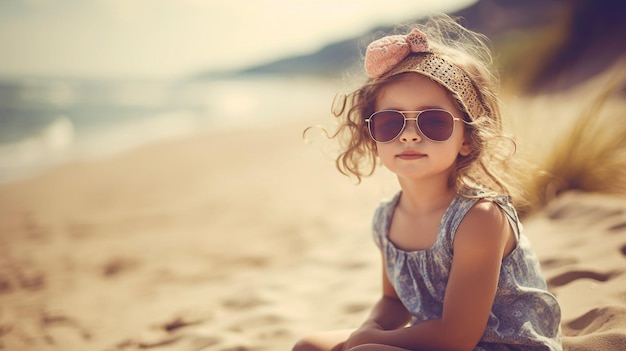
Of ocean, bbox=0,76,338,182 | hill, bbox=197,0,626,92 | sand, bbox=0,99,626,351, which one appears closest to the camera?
sand, bbox=0,99,626,351

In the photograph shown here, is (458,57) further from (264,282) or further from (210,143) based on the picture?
(210,143)

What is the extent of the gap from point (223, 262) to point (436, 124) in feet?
9.12

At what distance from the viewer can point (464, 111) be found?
179cm

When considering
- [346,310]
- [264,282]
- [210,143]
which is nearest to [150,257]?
[264,282]

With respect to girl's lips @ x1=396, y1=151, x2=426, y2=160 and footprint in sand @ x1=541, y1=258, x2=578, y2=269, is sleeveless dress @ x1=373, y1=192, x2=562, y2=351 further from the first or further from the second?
footprint in sand @ x1=541, y1=258, x2=578, y2=269

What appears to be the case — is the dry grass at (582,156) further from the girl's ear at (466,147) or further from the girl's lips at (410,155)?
the girl's lips at (410,155)

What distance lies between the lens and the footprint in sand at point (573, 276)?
2.49 metres

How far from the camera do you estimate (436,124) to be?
5.61ft

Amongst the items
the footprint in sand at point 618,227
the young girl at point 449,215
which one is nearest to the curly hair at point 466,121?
the young girl at point 449,215

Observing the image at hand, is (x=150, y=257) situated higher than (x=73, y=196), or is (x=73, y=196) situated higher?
(x=73, y=196)

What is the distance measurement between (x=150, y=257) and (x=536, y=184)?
329 centimetres

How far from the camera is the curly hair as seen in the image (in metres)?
1.82

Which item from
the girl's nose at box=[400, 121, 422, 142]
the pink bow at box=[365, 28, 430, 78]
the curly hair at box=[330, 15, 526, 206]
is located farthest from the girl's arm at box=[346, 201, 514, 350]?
the pink bow at box=[365, 28, 430, 78]

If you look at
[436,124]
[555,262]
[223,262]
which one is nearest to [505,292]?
[436,124]
